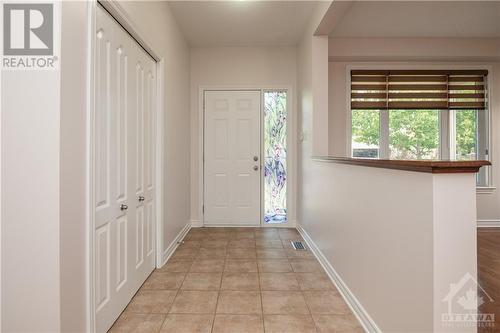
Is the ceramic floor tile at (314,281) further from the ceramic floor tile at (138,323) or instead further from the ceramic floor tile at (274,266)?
the ceramic floor tile at (138,323)

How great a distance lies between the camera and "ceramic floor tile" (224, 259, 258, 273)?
8.48 ft

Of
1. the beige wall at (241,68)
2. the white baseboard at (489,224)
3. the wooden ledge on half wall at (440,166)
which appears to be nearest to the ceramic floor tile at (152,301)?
the wooden ledge on half wall at (440,166)

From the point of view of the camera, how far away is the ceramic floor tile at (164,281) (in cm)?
225

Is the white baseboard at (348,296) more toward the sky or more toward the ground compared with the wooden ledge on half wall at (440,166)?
more toward the ground

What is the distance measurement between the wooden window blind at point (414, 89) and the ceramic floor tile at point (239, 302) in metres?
3.06

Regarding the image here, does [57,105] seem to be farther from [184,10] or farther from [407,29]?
[407,29]

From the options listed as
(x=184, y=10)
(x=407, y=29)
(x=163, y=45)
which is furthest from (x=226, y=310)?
(x=407, y=29)

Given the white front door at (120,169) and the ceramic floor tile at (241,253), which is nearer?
the white front door at (120,169)

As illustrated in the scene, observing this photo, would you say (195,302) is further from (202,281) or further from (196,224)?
(196,224)

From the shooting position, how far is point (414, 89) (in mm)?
4023

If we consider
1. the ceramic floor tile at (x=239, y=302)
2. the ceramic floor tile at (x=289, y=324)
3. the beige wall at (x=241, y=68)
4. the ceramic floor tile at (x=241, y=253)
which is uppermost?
the beige wall at (x=241, y=68)

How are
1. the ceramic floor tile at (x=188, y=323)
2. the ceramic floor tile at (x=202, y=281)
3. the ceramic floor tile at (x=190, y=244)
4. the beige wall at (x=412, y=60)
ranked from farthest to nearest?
the beige wall at (x=412, y=60)
the ceramic floor tile at (x=190, y=244)
the ceramic floor tile at (x=202, y=281)
the ceramic floor tile at (x=188, y=323)

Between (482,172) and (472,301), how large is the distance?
13.0 ft

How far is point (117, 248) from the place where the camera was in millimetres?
1826
